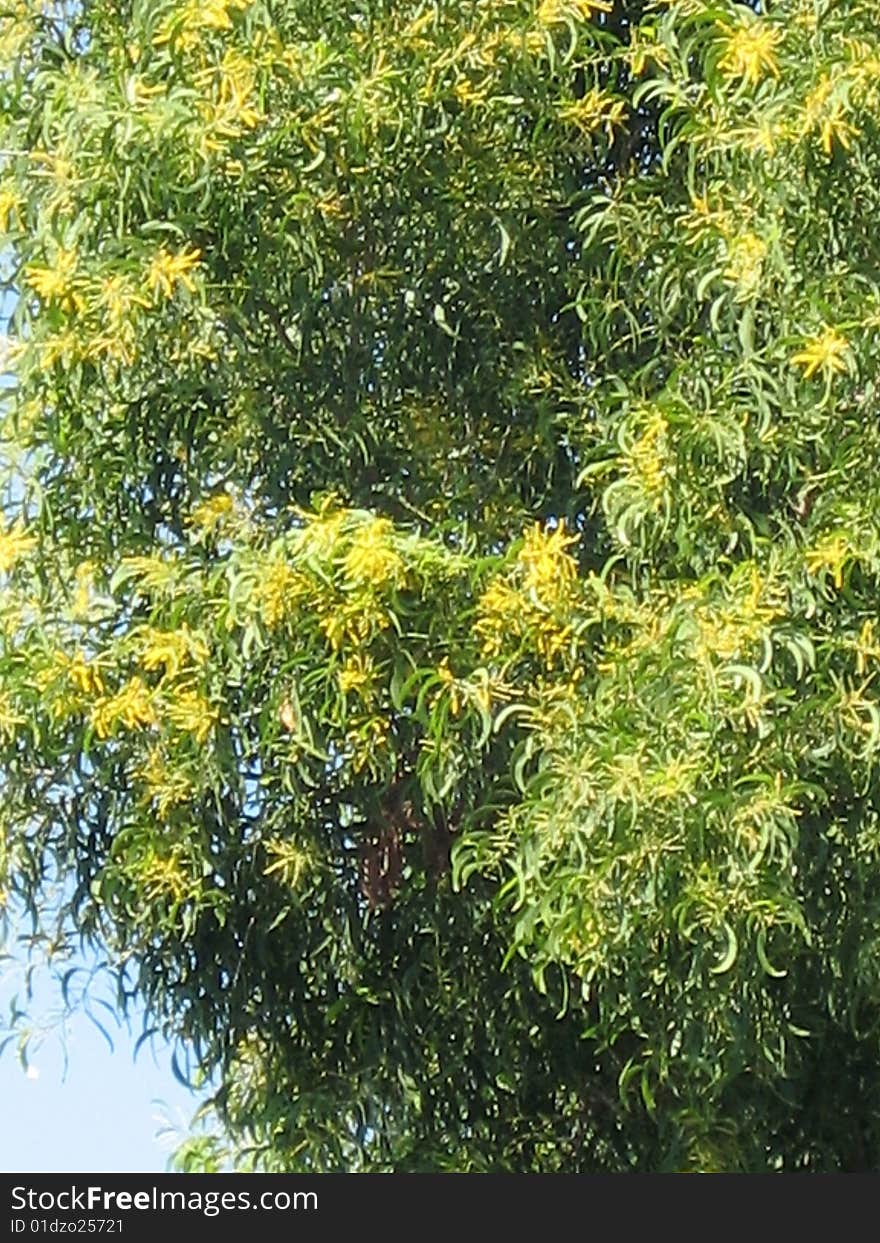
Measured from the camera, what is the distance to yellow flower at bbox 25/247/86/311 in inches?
191

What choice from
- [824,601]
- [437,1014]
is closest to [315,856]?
[437,1014]

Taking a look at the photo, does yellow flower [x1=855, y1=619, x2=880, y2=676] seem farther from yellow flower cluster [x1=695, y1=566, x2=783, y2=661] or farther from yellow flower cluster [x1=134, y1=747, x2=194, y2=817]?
yellow flower cluster [x1=134, y1=747, x2=194, y2=817]

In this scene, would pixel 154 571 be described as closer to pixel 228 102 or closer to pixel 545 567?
pixel 545 567

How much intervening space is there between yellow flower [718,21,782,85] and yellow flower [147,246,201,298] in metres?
1.19

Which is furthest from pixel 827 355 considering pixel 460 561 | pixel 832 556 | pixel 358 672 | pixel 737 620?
pixel 358 672

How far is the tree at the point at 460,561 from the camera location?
14.7 ft

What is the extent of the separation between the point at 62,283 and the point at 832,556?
1.75 meters

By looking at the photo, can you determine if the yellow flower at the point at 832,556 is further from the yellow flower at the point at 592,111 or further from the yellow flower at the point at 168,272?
the yellow flower at the point at 168,272

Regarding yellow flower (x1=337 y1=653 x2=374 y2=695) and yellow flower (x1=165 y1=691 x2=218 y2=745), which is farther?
yellow flower (x1=165 y1=691 x2=218 y2=745)

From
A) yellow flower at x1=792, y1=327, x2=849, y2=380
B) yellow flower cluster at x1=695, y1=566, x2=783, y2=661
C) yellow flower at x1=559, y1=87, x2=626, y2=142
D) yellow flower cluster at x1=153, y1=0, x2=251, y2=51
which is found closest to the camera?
yellow flower cluster at x1=695, y1=566, x2=783, y2=661

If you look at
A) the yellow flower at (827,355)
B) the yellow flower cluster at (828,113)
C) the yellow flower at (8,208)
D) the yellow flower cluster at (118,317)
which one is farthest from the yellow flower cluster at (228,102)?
the yellow flower at (827,355)

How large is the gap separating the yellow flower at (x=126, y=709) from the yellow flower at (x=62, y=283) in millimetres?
836

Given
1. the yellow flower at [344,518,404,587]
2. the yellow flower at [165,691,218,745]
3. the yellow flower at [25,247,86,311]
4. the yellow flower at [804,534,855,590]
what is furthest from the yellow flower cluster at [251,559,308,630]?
the yellow flower at [804,534,855,590]

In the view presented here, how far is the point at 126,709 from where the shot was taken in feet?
15.5
